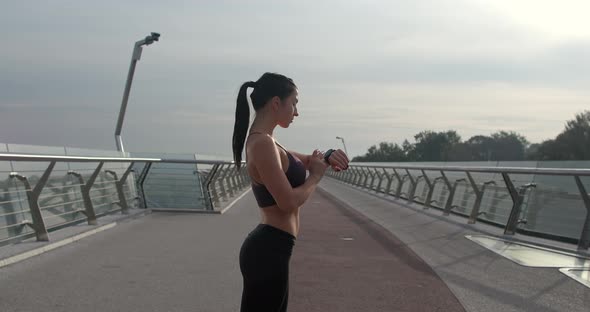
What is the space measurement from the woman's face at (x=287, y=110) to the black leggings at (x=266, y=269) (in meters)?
0.45

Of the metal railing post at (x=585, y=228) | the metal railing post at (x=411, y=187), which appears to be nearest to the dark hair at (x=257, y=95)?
the metal railing post at (x=585, y=228)

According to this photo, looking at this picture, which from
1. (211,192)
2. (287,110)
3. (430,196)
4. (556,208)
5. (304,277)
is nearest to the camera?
(287,110)

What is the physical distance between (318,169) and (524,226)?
28.7 feet

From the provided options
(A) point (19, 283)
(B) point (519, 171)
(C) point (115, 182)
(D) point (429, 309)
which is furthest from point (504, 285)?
(C) point (115, 182)

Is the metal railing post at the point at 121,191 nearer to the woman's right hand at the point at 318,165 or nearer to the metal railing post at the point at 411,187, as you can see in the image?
the metal railing post at the point at 411,187

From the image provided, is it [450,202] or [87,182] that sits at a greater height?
[87,182]

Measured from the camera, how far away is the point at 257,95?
254cm

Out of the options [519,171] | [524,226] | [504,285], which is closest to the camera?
[504,285]

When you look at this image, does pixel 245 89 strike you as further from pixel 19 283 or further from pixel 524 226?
pixel 524 226

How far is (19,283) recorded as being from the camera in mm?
5488

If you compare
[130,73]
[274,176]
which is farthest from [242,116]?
[130,73]

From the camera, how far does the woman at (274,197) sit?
2391mm

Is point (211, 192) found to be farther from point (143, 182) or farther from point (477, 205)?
point (477, 205)

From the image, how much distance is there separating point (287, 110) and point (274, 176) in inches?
14.5
